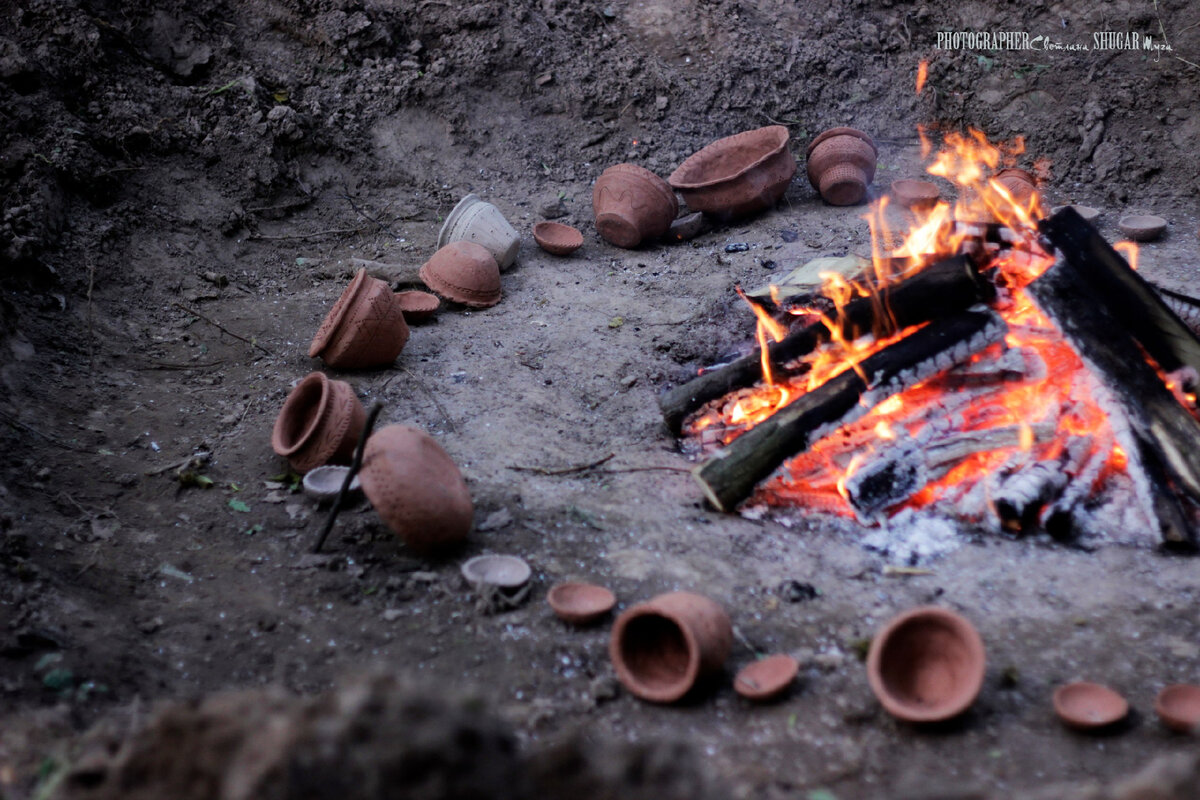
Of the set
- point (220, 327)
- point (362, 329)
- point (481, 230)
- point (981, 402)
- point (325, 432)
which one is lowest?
point (220, 327)

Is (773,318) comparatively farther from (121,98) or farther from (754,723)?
(121,98)

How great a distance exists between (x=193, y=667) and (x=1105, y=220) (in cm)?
703

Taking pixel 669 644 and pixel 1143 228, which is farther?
pixel 1143 228

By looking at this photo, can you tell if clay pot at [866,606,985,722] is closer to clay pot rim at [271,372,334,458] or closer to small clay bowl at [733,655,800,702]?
small clay bowl at [733,655,800,702]

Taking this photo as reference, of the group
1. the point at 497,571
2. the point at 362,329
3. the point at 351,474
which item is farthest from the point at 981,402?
the point at 362,329

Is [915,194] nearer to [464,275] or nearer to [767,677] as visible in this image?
[464,275]

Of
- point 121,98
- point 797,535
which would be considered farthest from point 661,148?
point 797,535

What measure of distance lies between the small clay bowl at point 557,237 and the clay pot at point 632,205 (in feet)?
0.84

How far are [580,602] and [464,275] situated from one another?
11.1 feet

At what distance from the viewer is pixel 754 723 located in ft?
8.86

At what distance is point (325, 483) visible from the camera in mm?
3904

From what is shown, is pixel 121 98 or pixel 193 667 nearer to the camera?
pixel 193 667

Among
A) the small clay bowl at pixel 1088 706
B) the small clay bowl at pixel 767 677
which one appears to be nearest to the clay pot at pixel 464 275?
the small clay bowl at pixel 767 677

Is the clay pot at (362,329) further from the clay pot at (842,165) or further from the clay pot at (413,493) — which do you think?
the clay pot at (842,165)
